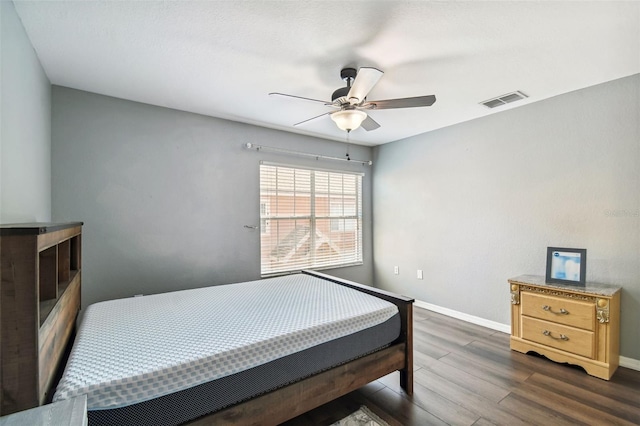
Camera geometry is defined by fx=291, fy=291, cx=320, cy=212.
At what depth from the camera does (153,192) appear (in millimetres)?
2980

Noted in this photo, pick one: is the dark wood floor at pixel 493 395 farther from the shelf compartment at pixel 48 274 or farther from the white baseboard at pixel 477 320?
the shelf compartment at pixel 48 274

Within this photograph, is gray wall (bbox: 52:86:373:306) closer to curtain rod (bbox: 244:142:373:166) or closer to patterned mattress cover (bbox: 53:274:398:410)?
curtain rod (bbox: 244:142:373:166)

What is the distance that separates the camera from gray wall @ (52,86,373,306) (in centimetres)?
265

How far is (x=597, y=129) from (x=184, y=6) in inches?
134

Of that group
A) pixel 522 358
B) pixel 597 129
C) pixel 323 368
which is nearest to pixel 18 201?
pixel 323 368

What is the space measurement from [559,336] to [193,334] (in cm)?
293

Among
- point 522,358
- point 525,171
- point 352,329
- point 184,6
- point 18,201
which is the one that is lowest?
point 522,358

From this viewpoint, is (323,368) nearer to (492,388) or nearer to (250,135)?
(492,388)

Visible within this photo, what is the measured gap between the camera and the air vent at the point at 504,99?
9.06 ft

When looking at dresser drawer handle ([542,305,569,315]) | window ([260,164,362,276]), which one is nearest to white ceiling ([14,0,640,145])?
window ([260,164,362,276])

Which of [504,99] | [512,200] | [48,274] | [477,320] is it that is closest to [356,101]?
[504,99]

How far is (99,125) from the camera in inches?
107

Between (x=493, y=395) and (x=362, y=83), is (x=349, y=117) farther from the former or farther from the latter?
(x=493, y=395)

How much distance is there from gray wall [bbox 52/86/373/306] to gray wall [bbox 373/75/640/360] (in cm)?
208
